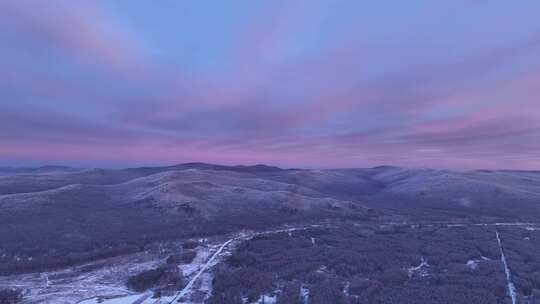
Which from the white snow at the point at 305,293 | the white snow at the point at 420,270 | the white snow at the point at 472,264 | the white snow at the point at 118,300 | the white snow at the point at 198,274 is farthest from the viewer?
the white snow at the point at 472,264

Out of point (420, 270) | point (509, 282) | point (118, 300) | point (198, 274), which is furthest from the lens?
point (420, 270)

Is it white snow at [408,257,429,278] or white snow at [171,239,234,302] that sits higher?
white snow at [171,239,234,302]

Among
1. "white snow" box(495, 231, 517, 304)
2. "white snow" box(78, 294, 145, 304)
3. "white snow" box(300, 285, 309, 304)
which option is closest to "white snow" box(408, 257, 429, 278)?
"white snow" box(495, 231, 517, 304)

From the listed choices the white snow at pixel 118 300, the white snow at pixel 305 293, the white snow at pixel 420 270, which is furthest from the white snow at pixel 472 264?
the white snow at pixel 118 300

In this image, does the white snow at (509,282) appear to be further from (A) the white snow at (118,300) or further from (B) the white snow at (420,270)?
(A) the white snow at (118,300)

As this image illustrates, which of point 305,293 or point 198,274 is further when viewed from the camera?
point 198,274

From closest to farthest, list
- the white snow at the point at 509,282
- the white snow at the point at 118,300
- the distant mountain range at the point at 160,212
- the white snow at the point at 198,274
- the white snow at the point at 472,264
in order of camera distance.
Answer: the white snow at the point at 118,300, the white snow at the point at 509,282, the white snow at the point at 198,274, the white snow at the point at 472,264, the distant mountain range at the point at 160,212

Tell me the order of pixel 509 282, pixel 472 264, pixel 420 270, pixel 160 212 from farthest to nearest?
pixel 160 212, pixel 472 264, pixel 420 270, pixel 509 282

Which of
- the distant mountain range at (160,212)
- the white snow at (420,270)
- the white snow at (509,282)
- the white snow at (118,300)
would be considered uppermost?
the distant mountain range at (160,212)

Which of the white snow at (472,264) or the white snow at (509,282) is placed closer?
the white snow at (509,282)

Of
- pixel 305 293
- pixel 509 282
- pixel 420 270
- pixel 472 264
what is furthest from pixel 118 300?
pixel 472 264

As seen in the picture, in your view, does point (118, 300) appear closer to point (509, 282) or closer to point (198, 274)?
point (198, 274)

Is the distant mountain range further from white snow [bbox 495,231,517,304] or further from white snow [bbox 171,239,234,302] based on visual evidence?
white snow [bbox 495,231,517,304]
